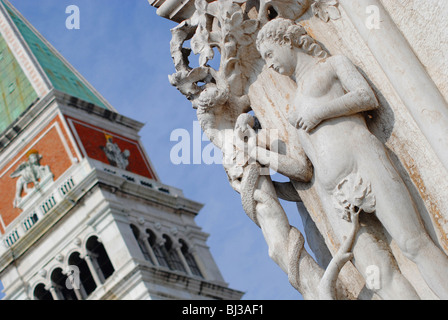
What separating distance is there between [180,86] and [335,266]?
6.14ft

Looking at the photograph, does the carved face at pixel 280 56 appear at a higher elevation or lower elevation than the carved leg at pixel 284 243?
higher

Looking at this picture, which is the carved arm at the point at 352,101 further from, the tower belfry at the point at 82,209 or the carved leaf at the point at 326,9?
the tower belfry at the point at 82,209

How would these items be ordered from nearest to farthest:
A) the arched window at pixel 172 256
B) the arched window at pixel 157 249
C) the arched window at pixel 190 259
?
the arched window at pixel 157 249, the arched window at pixel 172 256, the arched window at pixel 190 259

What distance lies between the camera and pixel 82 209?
43.1 m

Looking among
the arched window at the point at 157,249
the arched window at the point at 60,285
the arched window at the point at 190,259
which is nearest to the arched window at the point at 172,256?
the arched window at the point at 157,249

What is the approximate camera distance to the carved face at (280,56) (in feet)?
19.5

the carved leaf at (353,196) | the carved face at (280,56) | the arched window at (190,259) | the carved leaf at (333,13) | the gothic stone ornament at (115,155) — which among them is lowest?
the carved leaf at (353,196)

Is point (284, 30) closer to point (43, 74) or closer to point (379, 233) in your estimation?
point (379, 233)

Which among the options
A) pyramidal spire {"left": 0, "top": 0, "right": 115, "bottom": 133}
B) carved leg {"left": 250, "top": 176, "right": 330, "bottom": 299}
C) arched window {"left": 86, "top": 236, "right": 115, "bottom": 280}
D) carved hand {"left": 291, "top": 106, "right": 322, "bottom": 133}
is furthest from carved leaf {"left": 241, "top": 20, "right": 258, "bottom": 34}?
pyramidal spire {"left": 0, "top": 0, "right": 115, "bottom": 133}

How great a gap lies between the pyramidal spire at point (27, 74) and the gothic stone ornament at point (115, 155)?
9.04 feet

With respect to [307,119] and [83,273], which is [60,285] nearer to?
[83,273]

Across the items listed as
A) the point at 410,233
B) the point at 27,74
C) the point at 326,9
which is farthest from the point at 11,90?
the point at 410,233

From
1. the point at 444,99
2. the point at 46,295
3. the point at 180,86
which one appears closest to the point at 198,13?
the point at 180,86

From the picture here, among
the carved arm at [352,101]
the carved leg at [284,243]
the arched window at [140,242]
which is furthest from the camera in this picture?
the arched window at [140,242]
